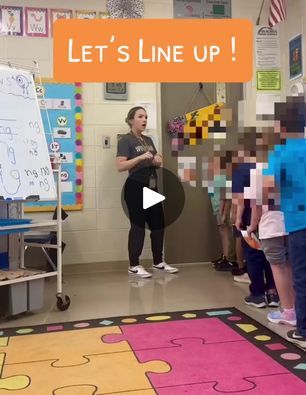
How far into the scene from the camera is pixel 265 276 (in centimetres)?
229

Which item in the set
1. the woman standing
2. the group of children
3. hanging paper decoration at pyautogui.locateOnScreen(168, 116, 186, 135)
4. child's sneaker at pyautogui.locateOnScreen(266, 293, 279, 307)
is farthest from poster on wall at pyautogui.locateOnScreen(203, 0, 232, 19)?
child's sneaker at pyautogui.locateOnScreen(266, 293, 279, 307)

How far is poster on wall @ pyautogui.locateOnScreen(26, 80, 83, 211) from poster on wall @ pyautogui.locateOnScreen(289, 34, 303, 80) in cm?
154

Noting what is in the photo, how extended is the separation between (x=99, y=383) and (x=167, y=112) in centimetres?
241

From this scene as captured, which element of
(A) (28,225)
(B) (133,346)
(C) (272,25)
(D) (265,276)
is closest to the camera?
(B) (133,346)

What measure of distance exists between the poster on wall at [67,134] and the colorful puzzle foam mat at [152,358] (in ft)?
4.55

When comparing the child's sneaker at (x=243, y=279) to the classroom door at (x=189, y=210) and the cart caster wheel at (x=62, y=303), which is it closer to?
the classroom door at (x=189, y=210)

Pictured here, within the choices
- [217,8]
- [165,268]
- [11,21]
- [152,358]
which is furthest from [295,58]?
[152,358]

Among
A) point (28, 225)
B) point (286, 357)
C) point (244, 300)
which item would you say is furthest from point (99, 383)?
point (244, 300)

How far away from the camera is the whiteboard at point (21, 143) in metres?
2.09

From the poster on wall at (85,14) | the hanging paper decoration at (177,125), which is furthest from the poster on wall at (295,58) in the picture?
the poster on wall at (85,14)

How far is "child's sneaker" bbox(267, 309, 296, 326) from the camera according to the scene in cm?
191

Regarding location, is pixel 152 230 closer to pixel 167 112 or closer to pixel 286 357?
pixel 167 112

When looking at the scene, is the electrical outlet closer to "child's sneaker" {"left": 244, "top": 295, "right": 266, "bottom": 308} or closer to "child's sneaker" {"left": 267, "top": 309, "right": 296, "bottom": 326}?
"child's sneaker" {"left": 244, "top": 295, "right": 266, "bottom": 308}

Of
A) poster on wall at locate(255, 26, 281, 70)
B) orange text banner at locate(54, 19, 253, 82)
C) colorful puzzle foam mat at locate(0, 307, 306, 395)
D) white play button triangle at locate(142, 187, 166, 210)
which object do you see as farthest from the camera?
poster on wall at locate(255, 26, 281, 70)
